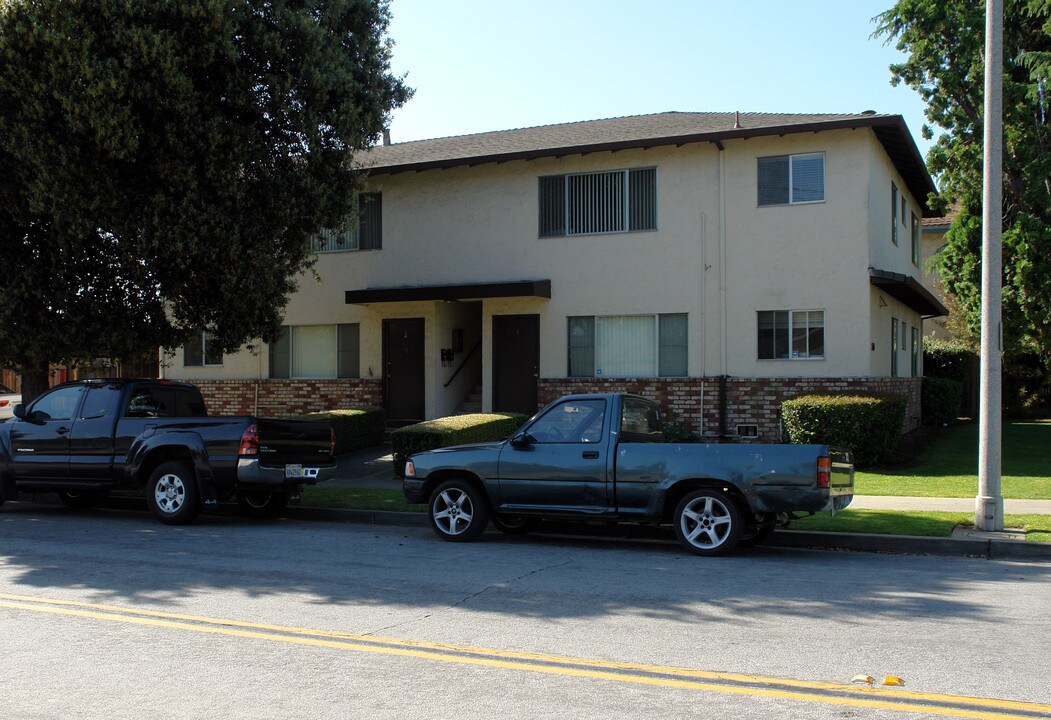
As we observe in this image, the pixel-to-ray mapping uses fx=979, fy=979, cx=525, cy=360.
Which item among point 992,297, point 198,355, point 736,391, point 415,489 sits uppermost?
point 992,297

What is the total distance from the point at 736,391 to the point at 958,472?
4.11m

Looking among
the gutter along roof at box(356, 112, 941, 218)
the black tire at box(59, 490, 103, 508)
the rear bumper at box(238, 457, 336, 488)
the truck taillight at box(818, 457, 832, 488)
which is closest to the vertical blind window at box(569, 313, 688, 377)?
the gutter along roof at box(356, 112, 941, 218)

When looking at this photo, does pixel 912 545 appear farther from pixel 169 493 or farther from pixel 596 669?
pixel 169 493

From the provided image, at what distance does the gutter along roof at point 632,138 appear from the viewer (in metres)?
17.8

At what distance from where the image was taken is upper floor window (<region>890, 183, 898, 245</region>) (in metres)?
20.8

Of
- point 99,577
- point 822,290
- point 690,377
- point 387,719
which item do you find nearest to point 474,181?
point 690,377

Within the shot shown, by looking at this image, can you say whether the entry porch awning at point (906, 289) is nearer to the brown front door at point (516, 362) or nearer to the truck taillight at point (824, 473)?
the brown front door at point (516, 362)

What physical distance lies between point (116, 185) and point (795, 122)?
457 inches

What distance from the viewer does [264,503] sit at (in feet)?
42.8

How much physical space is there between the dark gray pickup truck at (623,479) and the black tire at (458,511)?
1 cm

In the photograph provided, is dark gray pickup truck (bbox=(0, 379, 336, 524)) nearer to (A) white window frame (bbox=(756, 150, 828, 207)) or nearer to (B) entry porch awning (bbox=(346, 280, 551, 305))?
(B) entry porch awning (bbox=(346, 280, 551, 305))

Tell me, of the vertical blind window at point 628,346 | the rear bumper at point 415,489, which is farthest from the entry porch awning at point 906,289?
the rear bumper at point 415,489

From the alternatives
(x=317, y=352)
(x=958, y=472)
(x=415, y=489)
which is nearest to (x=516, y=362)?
(x=317, y=352)

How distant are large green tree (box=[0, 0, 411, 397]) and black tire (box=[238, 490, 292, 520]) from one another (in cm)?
363
